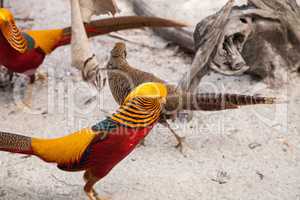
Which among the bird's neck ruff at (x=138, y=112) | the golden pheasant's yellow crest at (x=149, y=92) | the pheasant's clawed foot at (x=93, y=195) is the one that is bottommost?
the pheasant's clawed foot at (x=93, y=195)

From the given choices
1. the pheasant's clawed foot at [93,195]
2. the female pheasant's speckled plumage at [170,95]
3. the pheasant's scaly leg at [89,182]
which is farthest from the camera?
the female pheasant's speckled plumage at [170,95]

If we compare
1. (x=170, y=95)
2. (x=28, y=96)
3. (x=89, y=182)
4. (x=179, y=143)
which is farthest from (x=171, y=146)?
(x=28, y=96)

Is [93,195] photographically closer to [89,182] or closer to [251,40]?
[89,182]

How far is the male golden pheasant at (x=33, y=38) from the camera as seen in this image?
3.83 m

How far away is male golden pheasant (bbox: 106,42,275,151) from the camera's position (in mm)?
3205

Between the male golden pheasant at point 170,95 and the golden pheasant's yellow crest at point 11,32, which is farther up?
the golden pheasant's yellow crest at point 11,32

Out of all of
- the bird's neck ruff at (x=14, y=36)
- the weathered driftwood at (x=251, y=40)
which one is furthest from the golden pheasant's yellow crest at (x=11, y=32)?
the weathered driftwood at (x=251, y=40)

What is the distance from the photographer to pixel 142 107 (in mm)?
2715

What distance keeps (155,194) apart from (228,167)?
0.59 metres

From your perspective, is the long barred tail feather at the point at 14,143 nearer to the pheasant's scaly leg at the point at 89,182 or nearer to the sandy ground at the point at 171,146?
the pheasant's scaly leg at the point at 89,182

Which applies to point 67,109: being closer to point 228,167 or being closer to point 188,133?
point 188,133

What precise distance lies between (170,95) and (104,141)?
88 centimetres

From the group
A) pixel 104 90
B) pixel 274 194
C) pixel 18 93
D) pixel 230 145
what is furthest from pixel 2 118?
pixel 274 194

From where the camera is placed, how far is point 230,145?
12.4ft
